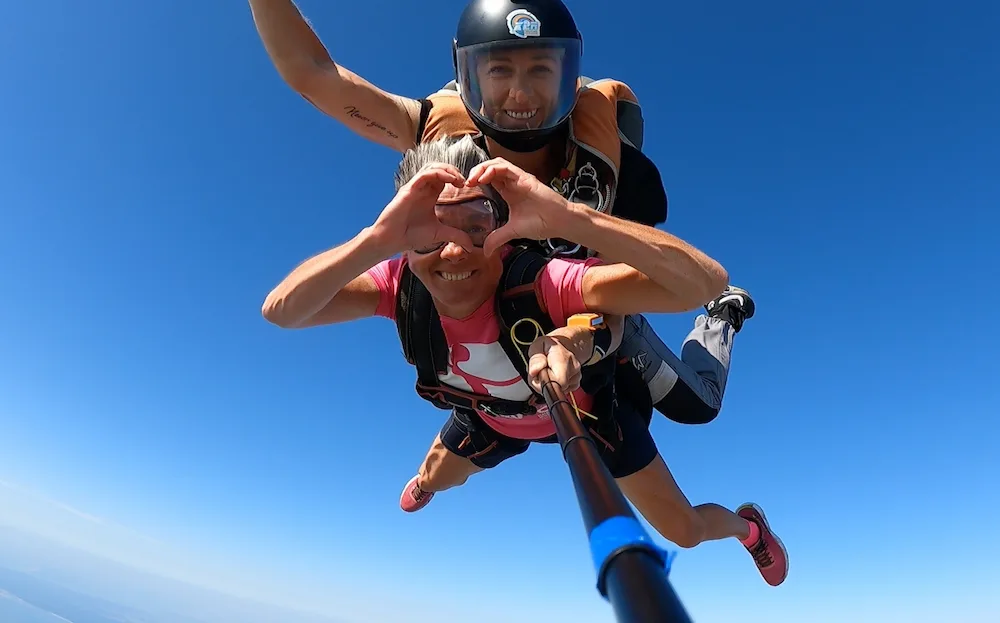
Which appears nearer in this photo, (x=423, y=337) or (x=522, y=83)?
(x=423, y=337)

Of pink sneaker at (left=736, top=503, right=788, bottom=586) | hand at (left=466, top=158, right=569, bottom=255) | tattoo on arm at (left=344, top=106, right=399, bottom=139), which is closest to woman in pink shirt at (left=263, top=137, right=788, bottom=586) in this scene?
hand at (left=466, top=158, right=569, bottom=255)

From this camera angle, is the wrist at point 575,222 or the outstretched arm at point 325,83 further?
the outstretched arm at point 325,83

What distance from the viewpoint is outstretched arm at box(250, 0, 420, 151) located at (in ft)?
8.63

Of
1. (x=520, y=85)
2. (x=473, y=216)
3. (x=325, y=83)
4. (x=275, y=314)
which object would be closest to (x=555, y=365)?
(x=473, y=216)

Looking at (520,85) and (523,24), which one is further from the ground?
(523,24)

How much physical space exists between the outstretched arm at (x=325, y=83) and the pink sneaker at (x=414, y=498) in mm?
2728

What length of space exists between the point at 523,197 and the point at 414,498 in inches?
132

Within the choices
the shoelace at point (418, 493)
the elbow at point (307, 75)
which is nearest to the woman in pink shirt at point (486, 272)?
the elbow at point (307, 75)

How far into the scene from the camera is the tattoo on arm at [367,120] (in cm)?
272

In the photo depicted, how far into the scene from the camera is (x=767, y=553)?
4.16m

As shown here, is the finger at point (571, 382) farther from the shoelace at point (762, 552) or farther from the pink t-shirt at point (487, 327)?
the shoelace at point (762, 552)

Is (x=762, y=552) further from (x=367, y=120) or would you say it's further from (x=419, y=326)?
(x=367, y=120)

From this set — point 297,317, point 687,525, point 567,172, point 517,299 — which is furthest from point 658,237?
point 687,525

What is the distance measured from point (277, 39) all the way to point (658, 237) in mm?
2141
